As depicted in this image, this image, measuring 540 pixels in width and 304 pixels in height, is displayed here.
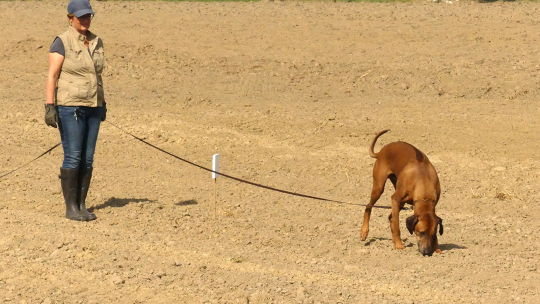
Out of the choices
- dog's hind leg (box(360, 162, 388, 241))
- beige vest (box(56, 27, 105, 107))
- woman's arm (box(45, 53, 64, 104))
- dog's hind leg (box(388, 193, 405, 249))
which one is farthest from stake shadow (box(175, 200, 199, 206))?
dog's hind leg (box(388, 193, 405, 249))

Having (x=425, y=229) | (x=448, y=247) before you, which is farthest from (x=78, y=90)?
(x=448, y=247)

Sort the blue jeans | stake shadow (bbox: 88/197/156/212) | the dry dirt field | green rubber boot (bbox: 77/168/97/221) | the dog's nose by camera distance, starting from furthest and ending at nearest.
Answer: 1. stake shadow (bbox: 88/197/156/212)
2. green rubber boot (bbox: 77/168/97/221)
3. the blue jeans
4. the dog's nose
5. the dry dirt field

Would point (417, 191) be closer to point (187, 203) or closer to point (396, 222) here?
point (396, 222)

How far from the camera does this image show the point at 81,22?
24.1ft

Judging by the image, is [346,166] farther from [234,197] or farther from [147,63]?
[147,63]

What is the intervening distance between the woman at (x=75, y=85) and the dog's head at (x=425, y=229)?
11.0 feet

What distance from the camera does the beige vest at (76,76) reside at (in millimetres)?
7383

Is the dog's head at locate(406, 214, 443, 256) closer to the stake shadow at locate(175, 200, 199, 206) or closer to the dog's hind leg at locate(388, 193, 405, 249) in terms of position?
the dog's hind leg at locate(388, 193, 405, 249)

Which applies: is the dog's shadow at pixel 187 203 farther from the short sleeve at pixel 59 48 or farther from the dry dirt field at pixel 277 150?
the short sleeve at pixel 59 48

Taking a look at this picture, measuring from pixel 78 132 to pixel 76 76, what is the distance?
569 millimetres

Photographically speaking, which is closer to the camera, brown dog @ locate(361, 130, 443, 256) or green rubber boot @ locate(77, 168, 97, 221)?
brown dog @ locate(361, 130, 443, 256)

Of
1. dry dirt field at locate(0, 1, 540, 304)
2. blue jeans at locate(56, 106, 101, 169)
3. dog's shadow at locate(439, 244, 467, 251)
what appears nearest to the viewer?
dry dirt field at locate(0, 1, 540, 304)

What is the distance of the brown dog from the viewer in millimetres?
7121

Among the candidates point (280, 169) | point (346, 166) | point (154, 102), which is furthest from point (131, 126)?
point (346, 166)
